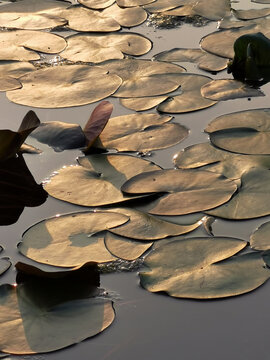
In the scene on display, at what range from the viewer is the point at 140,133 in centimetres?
265

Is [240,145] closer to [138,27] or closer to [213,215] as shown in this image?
[213,215]

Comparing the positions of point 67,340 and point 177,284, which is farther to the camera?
point 177,284

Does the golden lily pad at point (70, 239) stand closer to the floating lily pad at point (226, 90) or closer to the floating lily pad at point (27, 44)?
the floating lily pad at point (226, 90)

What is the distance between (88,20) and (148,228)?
1.67 metres

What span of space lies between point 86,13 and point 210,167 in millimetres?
1506

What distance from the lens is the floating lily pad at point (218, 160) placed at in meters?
2.41

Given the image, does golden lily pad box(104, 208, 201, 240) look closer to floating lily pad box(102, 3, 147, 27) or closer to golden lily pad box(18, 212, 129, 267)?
golden lily pad box(18, 212, 129, 267)

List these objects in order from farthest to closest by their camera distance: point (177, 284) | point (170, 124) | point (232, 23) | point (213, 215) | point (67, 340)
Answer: point (232, 23), point (170, 124), point (213, 215), point (177, 284), point (67, 340)

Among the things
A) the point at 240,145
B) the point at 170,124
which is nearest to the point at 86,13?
the point at 170,124

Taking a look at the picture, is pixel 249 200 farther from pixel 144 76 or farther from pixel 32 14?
pixel 32 14

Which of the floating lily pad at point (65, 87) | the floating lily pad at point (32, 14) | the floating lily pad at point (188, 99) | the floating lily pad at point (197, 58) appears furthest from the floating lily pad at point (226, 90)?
the floating lily pad at point (32, 14)

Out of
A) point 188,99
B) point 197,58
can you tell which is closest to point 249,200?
point 188,99

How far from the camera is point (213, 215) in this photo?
2215mm

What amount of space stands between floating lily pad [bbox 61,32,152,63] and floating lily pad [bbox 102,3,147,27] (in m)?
0.13
